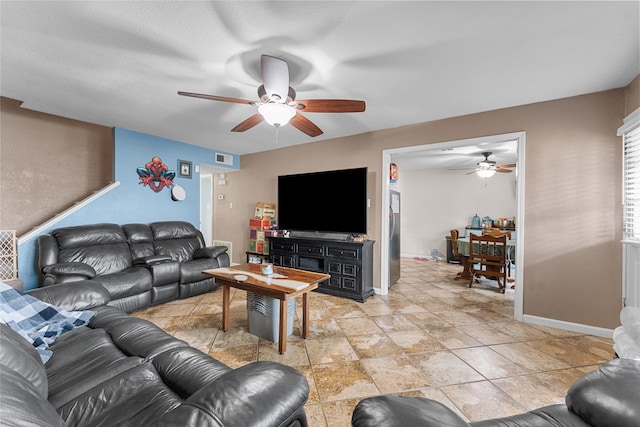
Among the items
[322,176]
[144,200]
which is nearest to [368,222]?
[322,176]

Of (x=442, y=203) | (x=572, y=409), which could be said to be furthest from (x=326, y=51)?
(x=442, y=203)

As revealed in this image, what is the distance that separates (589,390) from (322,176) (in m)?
3.54

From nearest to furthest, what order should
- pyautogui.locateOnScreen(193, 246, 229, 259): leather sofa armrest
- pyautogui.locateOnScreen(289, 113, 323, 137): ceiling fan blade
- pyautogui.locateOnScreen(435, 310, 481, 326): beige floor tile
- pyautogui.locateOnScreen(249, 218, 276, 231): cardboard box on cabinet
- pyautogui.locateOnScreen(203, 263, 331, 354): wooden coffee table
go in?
pyautogui.locateOnScreen(203, 263, 331, 354): wooden coffee table < pyautogui.locateOnScreen(289, 113, 323, 137): ceiling fan blade < pyautogui.locateOnScreen(435, 310, 481, 326): beige floor tile < pyautogui.locateOnScreen(193, 246, 229, 259): leather sofa armrest < pyautogui.locateOnScreen(249, 218, 276, 231): cardboard box on cabinet

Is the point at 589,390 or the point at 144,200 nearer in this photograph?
the point at 589,390

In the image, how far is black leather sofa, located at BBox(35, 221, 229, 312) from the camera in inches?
108

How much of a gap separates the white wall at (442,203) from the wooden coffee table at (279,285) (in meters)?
4.81

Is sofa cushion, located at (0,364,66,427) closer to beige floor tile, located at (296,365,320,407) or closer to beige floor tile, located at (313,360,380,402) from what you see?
beige floor tile, located at (296,365,320,407)

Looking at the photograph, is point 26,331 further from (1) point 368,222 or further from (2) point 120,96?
(1) point 368,222

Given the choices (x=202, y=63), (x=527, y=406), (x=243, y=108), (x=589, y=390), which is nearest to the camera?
(x=589, y=390)

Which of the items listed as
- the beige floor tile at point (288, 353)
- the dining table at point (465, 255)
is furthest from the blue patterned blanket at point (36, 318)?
the dining table at point (465, 255)

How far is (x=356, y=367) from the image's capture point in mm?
1981

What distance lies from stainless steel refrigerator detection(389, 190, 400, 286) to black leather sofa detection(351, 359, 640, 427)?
298 cm

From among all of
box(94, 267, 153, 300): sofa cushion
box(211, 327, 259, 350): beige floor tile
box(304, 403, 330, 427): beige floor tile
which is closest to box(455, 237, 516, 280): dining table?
box(211, 327, 259, 350): beige floor tile

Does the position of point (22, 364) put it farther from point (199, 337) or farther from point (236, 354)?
point (199, 337)
